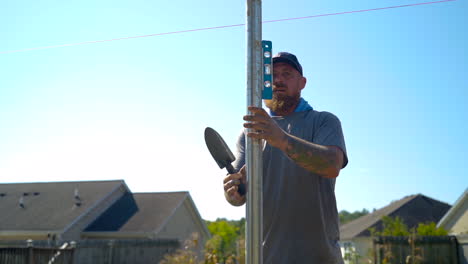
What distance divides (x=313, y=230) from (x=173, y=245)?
731 inches

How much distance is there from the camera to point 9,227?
22.1m

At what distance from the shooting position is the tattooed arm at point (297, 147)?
154 cm

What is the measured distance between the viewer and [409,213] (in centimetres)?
3309

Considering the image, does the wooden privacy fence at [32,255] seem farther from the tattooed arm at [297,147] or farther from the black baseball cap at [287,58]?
the tattooed arm at [297,147]

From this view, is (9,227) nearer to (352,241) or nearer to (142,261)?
(142,261)

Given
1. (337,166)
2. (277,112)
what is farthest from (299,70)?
(337,166)

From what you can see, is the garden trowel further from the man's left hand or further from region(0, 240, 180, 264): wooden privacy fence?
region(0, 240, 180, 264): wooden privacy fence

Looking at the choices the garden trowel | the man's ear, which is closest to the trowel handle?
the garden trowel

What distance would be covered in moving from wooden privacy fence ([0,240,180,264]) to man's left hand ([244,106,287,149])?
11.2 meters

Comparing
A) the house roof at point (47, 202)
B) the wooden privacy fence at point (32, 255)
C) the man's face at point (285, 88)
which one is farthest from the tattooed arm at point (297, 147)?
the house roof at point (47, 202)

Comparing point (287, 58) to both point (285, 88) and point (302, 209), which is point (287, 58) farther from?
point (302, 209)

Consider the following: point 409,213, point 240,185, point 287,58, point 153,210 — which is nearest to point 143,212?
point 153,210

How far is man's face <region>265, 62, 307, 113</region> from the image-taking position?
2311mm

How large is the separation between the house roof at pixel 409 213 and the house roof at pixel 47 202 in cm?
1897
